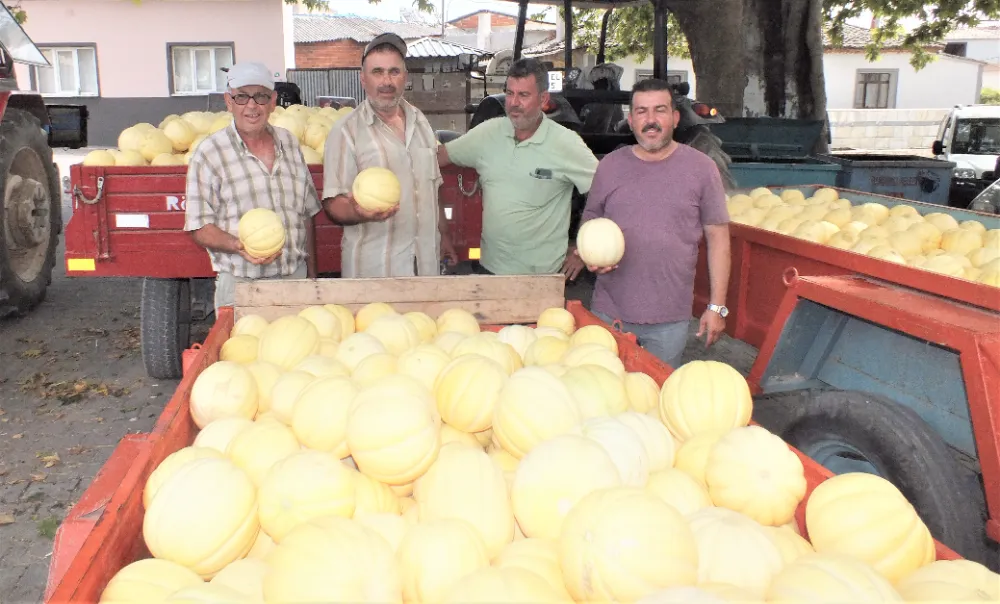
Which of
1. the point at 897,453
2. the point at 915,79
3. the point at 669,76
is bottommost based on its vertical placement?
the point at 897,453

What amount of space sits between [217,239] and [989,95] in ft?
154

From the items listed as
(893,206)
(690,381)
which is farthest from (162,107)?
(690,381)

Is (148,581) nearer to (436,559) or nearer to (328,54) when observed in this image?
(436,559)

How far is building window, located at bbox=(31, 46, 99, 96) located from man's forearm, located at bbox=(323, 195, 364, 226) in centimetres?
2490

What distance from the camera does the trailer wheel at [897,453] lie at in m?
2.61

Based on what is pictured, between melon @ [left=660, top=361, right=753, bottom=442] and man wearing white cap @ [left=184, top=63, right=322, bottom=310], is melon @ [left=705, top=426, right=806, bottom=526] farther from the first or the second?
man wearing white cap @ [left=184, top=63, right=322, bottom=310]

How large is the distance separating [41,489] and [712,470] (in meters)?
3.99

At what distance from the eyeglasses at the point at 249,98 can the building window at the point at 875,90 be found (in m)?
41.8

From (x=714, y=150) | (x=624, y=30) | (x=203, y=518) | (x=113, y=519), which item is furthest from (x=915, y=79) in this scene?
(x=113, y=519)

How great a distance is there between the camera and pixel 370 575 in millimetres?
1622

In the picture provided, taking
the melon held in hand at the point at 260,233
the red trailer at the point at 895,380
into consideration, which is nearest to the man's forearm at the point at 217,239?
the melon held in hand at the point at 260,233

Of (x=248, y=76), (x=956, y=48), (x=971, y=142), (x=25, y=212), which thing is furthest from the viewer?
(x=956, y=48)

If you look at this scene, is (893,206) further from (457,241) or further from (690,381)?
(690,381)

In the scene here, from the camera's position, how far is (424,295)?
3.80 meters
